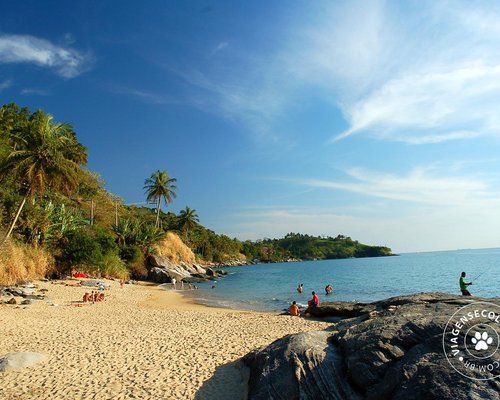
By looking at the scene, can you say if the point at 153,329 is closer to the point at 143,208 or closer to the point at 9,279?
the point at 9,279

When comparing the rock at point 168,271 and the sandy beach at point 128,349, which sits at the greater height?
the rock at point 168,271

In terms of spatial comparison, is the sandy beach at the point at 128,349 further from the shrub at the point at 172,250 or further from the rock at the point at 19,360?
the shrub at the point at 172,250

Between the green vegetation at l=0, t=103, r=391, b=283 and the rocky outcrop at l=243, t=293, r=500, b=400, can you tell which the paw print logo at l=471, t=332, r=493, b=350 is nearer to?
the rocky outcrop at l=243, t=293, r=500, b=400

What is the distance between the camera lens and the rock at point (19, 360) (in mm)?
9484

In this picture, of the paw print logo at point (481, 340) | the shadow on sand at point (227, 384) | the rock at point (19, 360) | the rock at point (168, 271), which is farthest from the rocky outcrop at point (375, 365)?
the rock at point (168, 271)

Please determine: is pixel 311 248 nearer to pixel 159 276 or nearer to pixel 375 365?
pixel 159 276

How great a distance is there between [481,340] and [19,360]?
36.9 ft

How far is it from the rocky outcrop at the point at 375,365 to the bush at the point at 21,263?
22095mm

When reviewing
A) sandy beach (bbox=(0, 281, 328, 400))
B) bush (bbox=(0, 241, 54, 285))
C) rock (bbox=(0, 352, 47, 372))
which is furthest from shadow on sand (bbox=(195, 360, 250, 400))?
bush (bbox=(0, 241, 54, 285))

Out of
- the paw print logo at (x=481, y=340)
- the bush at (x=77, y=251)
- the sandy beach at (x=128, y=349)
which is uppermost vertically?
the bush at (x=77, y=251)

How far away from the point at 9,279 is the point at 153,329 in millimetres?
14200

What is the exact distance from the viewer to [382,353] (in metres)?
5.93

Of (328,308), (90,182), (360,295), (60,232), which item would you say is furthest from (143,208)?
(328,308)

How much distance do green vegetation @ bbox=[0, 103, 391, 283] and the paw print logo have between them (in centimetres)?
2599
